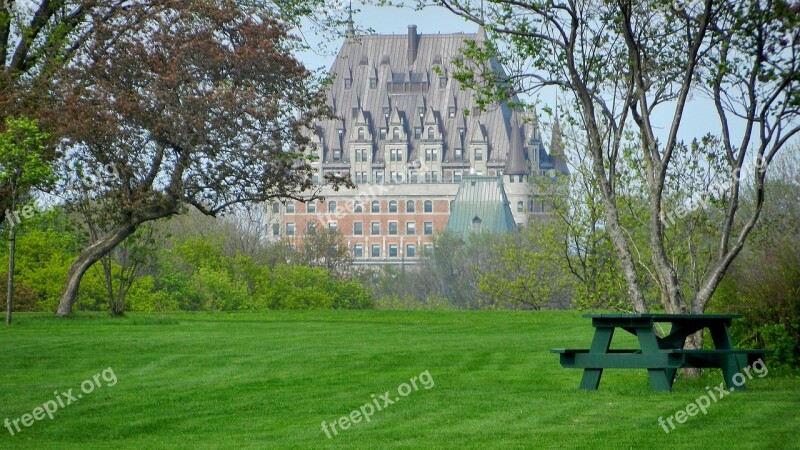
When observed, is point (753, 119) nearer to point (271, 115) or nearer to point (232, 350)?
point (232, 350)

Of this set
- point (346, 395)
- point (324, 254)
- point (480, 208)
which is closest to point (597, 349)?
point (346, 395)

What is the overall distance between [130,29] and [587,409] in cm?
2078

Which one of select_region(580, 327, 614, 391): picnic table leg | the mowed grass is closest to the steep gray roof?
the mowed grass

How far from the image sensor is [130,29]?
30234mm

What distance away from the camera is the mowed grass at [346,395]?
10453 millimetres

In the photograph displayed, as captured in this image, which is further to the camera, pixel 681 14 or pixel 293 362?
pixel 293 362

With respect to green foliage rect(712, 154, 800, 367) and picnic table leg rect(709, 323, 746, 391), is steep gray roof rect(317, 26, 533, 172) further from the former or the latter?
picnic table leg rect(709, 323, 746, 391)

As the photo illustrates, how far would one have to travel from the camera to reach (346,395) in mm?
13453

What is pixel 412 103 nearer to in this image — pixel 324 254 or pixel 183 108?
pixel 324 254

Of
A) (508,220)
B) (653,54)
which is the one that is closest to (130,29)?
(653,54)

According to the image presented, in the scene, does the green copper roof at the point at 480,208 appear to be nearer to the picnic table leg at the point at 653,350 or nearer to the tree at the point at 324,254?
the tree at the point at 324,254

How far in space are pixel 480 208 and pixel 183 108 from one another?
140988 millimetres

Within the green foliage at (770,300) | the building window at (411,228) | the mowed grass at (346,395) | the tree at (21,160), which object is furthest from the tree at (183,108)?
the building window at (411,228)

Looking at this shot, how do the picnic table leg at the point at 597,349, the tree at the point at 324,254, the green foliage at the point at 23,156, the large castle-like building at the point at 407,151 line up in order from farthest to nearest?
1. the large castle-like building at the point at 407,151
2. the tree at the point at 324,254
3. the green foliage at the point at 23,156
4. the picnic table leg at the point at 597,349
